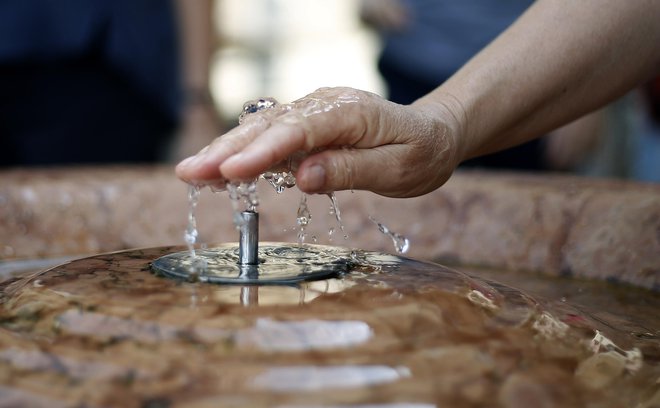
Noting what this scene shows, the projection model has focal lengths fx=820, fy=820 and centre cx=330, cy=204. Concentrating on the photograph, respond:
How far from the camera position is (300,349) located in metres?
0.71

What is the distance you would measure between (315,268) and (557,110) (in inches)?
23.3

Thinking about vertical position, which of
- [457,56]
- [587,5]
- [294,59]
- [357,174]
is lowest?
[357,174]

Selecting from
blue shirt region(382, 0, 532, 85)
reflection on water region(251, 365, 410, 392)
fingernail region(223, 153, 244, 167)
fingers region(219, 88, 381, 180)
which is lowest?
reflection on water region(251, 365, 410, 392)

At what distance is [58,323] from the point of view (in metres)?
0.76

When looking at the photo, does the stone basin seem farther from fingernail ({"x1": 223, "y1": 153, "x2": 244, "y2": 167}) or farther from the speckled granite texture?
the speckled granite texture

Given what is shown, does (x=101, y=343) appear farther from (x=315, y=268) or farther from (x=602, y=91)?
(x=602, y=91)

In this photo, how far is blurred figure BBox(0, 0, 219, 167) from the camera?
2354 mm

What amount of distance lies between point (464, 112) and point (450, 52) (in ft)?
5.93

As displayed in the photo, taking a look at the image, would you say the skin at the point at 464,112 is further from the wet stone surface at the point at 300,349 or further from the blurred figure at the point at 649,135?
the blurred figure at the point at 649,135

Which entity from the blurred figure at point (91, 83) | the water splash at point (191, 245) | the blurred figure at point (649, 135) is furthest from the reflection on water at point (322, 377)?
the blurred figure at point (649, 135)

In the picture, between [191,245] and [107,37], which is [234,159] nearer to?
[191,245]

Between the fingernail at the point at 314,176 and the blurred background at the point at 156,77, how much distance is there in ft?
5.53

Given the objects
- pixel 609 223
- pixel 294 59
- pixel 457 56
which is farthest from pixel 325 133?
pixel 294 59

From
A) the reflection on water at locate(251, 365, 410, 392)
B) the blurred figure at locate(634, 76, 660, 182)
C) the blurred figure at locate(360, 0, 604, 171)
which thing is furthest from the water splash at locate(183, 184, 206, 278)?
the blurred figure at locate(634, 76, 660, 182)
